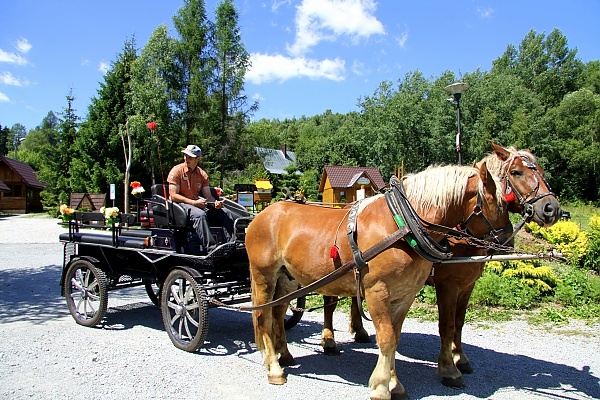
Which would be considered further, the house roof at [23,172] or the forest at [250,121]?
the house roof at [23,172]

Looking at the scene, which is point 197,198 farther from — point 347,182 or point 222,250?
point 347,182

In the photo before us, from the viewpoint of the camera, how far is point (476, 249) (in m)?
4.57

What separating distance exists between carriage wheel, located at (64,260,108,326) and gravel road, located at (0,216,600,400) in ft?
0.55

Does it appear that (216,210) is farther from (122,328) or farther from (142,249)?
(122,328)

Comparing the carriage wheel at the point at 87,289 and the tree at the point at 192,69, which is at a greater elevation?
the tree at the point at 192,69

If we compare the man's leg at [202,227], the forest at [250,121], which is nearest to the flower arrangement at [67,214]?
the man's leg at [202,227]

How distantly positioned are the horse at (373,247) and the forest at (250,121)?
18008mm

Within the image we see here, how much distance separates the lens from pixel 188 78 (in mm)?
27578

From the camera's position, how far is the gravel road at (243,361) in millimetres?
4184

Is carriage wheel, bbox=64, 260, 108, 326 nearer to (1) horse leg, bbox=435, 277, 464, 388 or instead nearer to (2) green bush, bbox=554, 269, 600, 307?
(1) horse leg, bbox=435, 277, 464, 388

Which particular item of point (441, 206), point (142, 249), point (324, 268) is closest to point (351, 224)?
point (324, 268)

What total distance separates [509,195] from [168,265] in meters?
4.07

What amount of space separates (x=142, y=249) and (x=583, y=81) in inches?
2077

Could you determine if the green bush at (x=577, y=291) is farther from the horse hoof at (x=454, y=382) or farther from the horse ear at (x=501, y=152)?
the horse ear at (x=501, y=152)
